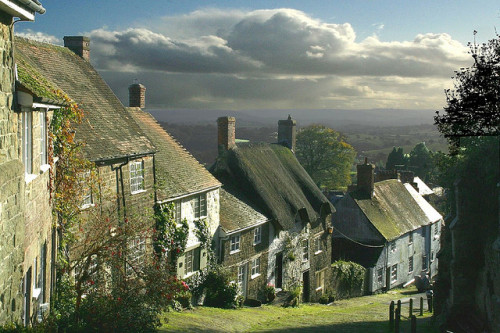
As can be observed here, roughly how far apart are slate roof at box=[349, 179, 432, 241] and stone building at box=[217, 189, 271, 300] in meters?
11.8

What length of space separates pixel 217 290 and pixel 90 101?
10.1 meters

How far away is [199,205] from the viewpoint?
78.4 feet

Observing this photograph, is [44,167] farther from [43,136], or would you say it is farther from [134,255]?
[134,255]

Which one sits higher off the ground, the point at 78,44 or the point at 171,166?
the point at 78,44

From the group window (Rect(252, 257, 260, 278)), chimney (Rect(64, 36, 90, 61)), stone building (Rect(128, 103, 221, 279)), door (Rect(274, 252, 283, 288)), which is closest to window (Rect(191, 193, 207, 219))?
stone building (Rect(128, 103, 221, 279))

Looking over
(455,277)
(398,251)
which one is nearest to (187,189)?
(455,277)

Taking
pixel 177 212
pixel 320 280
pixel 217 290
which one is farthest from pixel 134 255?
pixel 320 280

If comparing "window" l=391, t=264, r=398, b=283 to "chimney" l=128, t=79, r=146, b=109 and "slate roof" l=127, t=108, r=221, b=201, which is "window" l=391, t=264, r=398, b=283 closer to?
"slate roof" l=127, t=108, r=221, b=201

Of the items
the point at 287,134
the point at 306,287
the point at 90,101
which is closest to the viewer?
the point at 90,101

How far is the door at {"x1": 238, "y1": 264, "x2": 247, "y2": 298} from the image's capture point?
85.4 ft

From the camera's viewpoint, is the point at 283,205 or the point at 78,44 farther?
the point at 283,205

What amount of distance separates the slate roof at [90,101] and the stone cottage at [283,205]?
28.9 feet

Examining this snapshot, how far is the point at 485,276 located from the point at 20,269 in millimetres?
16432

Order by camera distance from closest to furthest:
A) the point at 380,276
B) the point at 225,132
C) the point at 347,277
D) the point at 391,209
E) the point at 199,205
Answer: the point at 199,205, the point at 225,132, the point at 347,277, the point at 380,276, the point at 391,209
